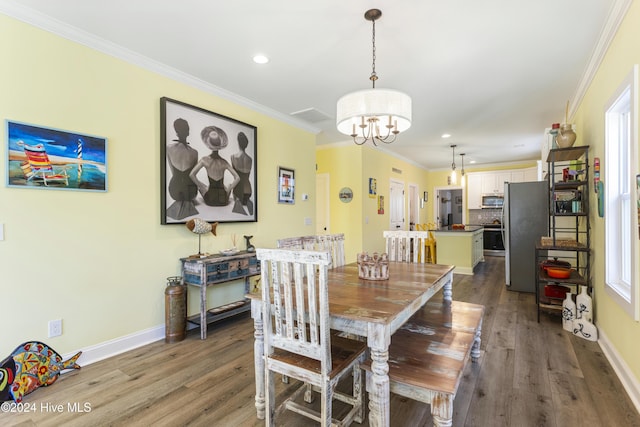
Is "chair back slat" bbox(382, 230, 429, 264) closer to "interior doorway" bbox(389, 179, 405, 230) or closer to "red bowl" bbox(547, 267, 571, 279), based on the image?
"red bowl" bbox(547, 267, 571, 279)

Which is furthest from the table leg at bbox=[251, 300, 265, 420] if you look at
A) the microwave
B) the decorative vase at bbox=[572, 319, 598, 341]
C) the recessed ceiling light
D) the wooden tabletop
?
the microwave

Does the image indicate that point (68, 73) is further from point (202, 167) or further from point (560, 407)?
point (560, 407)

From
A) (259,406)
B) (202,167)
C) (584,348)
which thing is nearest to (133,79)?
(202,167)

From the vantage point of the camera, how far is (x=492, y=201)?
8547 mm

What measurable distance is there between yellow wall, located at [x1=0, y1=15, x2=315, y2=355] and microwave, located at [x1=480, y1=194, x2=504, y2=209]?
792cm

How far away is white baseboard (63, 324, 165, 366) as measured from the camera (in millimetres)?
2490

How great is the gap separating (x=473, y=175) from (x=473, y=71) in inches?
252

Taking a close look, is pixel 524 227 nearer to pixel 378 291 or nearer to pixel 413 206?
pixel 413 206

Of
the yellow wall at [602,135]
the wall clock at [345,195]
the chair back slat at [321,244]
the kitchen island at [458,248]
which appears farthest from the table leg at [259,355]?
the kitchen island at [458,248]

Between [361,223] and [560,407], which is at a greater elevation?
[361,223]

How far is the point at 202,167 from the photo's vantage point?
331 centimetres

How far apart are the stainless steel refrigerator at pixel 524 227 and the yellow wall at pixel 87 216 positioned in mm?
4538

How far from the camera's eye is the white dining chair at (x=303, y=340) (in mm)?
1503

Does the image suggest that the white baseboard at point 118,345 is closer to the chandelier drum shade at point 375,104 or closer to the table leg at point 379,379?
the table leg at point 379,379
